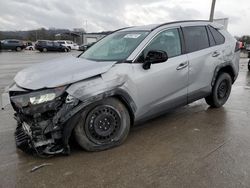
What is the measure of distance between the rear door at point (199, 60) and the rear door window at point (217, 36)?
0.21m

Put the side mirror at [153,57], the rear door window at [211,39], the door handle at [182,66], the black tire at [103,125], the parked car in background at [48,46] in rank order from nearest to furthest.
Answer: the black tire at [103,125] < the side mirror at [153,57] < the door handle at [182,66] < the rear door window at [211,39] < the parked car in background at [48,46]

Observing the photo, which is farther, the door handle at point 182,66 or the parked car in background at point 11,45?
the parked car in background at point 11,45

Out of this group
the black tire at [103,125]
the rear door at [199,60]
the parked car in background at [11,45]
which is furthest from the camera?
the parked car in background at [11,45]

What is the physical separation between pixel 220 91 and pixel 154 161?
2971mm

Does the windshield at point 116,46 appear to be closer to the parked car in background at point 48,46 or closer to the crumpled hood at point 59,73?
the crumpled hood at point 59,73

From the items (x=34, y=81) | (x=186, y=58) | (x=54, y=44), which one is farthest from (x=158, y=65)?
(x=54, y=44)

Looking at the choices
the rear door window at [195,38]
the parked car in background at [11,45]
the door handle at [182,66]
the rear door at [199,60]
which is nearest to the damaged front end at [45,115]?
the door handle at [182,66]

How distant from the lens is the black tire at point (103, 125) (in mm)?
3623

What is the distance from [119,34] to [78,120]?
7.21ft

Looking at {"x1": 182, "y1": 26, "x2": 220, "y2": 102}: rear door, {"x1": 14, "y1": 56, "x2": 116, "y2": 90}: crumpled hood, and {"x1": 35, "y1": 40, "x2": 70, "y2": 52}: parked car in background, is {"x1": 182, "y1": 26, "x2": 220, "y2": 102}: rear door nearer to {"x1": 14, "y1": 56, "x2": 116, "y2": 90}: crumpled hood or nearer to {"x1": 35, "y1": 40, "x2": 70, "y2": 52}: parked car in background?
{"x1": 14, "y1": 56, "x2": 116, "y2": 90}: crumpled hood

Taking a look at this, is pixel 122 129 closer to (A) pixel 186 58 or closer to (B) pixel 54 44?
(A) pixel 186 58

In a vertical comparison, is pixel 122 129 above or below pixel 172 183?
above

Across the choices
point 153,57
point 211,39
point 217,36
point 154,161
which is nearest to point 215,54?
point 211,39

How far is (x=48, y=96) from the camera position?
10.9 ft
